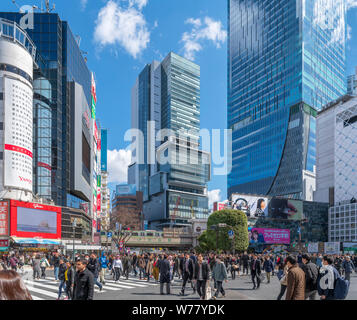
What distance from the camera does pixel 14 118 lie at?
58.8 meters

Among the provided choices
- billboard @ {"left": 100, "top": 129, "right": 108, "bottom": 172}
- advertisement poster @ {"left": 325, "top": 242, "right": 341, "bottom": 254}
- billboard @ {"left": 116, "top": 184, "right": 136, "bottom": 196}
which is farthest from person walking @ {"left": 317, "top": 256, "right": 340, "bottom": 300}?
A: billboard @ {"left": 116, "top": 184, "right": 136, "bottom": 196}

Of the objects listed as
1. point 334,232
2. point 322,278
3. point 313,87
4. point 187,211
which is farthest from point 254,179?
point 322,278

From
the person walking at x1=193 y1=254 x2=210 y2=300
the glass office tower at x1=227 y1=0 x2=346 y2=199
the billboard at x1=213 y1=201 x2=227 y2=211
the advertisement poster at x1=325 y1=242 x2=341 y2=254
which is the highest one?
the glass office tower at x1=227 y1=0 x2=346 y2=199

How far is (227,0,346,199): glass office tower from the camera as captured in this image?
13612cm

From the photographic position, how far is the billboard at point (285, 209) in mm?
87000

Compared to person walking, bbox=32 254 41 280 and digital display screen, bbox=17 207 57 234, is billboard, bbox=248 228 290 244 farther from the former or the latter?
person walking, bbox=32 254 41 280

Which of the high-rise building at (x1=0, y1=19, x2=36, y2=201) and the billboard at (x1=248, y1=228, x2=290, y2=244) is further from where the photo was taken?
the billboard at (x1=248, y1=228, x2=290, y2=244)

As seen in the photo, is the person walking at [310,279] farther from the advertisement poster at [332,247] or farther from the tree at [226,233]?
the advertisement poster at [332,247]

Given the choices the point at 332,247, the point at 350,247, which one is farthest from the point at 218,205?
the point at 350,247

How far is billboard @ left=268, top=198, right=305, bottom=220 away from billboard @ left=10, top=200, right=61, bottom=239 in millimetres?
44815

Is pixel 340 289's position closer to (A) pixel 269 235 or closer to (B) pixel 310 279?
(B) pixel 310 279

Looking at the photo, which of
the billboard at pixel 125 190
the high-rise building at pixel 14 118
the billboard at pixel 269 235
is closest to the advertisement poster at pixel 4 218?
the high-rise building at pixel 14 118

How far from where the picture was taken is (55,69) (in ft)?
259

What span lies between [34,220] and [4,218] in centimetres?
581
